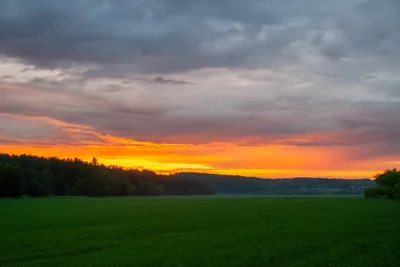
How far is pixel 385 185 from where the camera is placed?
153875 millimetres

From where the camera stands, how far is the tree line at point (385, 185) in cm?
14488

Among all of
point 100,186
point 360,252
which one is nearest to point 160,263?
point 360,252

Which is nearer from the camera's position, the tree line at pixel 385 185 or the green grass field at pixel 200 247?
the green grass field at pixel 200 247

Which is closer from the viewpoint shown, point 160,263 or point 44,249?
point 160,263

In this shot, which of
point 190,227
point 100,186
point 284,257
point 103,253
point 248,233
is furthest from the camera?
point 100,186

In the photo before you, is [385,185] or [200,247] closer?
[200,247]

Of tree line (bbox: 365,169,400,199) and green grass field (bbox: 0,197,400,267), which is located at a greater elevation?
tree line (bbox: 365,169,400,199)

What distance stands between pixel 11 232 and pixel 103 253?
47.5ft

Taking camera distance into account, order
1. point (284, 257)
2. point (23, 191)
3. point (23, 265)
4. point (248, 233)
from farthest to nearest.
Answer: point (23, 191)
point (248, 233)
point (284, 257)
point (23, 265)

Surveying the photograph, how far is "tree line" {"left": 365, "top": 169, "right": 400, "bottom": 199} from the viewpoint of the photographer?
475 ft

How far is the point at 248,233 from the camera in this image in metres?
37.1

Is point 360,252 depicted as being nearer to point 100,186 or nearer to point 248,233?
point 248,233

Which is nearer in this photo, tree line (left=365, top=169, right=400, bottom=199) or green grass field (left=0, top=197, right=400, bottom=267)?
green grass field (left=0, top=197, right=400, bottom=267)

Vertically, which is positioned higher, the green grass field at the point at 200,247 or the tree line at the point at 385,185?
the tree line at the point at 385,185
